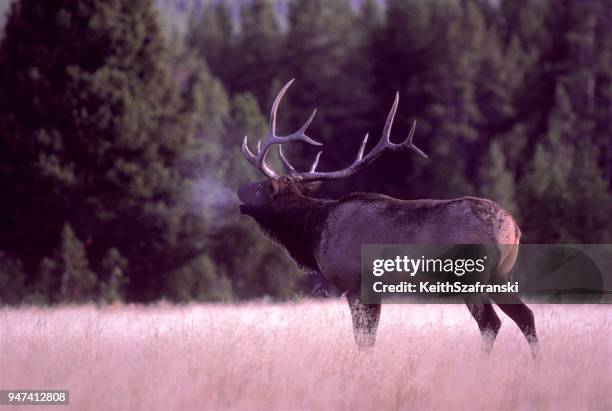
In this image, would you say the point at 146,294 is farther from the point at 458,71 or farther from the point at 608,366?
the point at 458,71

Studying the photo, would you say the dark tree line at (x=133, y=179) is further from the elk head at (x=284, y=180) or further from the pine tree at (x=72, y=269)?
the elk head at (x=284, y=180)

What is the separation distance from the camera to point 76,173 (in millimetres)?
25484

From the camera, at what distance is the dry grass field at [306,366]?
26.3ft

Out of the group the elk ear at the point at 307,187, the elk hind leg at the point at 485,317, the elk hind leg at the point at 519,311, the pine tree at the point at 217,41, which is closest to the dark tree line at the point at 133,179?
the elk ear at the point at 307,187

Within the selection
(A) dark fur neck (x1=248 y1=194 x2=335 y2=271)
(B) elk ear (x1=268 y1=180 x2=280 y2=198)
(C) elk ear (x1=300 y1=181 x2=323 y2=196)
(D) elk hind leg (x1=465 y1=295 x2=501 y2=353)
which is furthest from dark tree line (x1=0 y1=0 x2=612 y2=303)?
(D) elk hind leg (x1=465 y1=295 x2=501 y2=353)

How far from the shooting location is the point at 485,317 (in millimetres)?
10258

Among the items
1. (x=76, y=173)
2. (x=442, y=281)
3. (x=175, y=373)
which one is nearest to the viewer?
(x=175, y=373)

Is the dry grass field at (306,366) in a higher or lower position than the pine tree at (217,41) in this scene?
lower

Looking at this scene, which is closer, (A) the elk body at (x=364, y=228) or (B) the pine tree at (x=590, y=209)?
(A) the elk body at (x=364, y=228)

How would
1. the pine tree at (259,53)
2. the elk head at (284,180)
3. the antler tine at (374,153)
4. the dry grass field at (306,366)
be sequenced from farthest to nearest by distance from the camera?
the pine tree at (259,53)
the elk head at (284,180)
the antler tine at (374,153)
the dry grass field at (306,366)

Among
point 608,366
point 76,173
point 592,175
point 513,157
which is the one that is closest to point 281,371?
point 608,366

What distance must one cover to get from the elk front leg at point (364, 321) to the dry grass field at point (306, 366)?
11cm

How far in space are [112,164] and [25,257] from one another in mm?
3239

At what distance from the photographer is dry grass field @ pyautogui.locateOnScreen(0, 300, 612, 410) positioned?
26.3 feet
